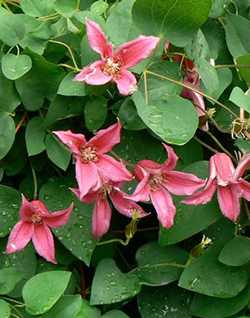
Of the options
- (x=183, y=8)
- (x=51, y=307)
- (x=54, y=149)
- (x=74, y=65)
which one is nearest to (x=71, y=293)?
(x=51, y=307)

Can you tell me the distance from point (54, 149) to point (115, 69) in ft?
0.55

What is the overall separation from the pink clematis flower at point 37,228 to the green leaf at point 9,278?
0.15 ft

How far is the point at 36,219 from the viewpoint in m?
0.99

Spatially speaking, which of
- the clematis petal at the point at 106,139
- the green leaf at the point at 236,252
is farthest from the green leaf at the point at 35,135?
the green leaf at the point at 236,252

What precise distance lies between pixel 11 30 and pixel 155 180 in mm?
326

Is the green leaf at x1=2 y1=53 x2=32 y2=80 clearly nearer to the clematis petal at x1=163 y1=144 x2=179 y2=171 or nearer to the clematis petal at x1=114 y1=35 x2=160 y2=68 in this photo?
the clematis petal at x1=114 y1=35 x2=160 y2=68

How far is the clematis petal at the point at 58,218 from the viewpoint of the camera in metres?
0.96

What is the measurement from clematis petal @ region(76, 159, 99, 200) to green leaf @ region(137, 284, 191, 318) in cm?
26

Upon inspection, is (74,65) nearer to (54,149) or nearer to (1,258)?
(54,149)

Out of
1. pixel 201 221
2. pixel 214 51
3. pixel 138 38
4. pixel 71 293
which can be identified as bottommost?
pixel 71 293

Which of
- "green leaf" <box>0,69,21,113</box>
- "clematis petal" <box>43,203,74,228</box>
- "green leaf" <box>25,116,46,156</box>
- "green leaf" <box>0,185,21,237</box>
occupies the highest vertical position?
"green leaf" <box>0,69,21,113</box>

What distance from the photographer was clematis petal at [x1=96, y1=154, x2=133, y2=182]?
3.08ft

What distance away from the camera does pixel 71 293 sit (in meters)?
1.07

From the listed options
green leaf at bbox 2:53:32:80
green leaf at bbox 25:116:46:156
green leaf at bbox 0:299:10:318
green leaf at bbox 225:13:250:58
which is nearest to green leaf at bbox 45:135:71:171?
green leaf at bbox 25:116:46:156
